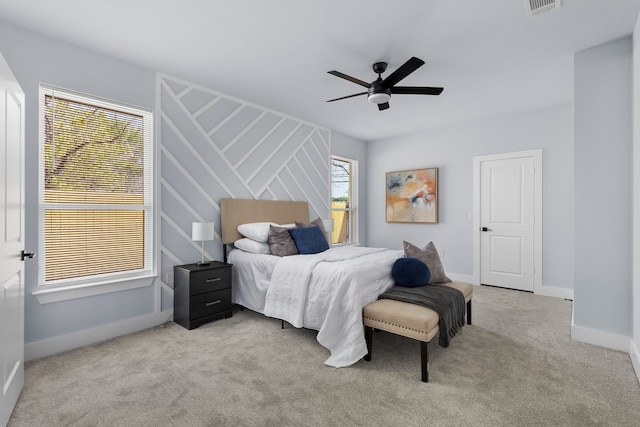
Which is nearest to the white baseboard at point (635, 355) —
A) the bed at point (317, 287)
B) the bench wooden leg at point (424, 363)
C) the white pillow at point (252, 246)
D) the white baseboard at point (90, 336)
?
the bench wooden leg at point (424, 363)

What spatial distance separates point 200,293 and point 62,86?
2.19 m

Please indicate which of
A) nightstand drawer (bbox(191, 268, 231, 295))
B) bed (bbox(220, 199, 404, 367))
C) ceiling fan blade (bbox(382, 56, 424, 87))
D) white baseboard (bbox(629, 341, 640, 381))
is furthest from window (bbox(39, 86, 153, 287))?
white baseboard (bbox(629, 341, 640, 381))

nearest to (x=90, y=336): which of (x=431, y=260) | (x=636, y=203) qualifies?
(x=431, y=260)

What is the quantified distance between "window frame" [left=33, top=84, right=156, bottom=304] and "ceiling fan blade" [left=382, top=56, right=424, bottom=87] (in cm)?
241

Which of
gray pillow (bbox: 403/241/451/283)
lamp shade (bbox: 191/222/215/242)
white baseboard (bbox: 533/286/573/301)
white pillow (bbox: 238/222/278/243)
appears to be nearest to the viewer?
gray pillow (bbox: 403/241/451/283)

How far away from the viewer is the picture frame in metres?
5.40

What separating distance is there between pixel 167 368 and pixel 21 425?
0.80 metres

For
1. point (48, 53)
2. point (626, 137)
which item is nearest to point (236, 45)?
point (48, 53)

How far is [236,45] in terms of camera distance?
2760 mm

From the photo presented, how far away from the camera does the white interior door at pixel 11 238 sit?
5.34ft

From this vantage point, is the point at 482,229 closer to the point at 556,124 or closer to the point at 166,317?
the point at 556,124

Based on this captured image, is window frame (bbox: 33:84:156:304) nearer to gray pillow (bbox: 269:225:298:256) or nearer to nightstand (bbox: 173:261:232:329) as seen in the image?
nightstand (bbox: 173:261:232:329)

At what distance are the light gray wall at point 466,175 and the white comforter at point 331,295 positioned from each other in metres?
2.53

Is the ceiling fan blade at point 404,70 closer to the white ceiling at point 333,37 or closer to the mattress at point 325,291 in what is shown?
the white ceiling at point 333,37
